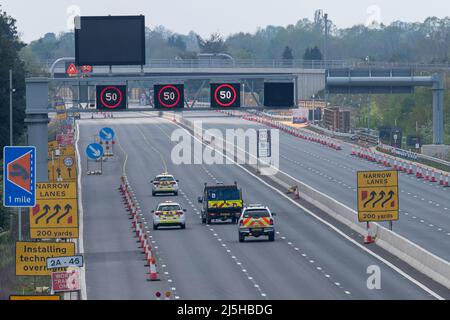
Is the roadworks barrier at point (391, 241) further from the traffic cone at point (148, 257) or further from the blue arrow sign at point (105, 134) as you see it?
the blue arrow sign at point (105, 134)

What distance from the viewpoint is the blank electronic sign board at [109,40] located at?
4872 cm

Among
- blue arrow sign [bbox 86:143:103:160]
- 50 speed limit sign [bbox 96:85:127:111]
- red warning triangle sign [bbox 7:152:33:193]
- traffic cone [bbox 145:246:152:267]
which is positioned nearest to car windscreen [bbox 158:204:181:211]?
50 speed limit sign [bbox 96:85:127:111]

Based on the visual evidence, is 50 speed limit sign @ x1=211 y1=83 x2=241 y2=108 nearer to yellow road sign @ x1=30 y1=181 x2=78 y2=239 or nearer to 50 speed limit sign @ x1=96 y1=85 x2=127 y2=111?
50 speed limit sign @ x1=96 y1=85 x2=127 y2=111

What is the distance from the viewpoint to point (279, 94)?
51.5 meters

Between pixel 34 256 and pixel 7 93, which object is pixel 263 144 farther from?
pixel 34 256

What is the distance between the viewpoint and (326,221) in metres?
58.3

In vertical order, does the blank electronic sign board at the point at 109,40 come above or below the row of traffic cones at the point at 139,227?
above

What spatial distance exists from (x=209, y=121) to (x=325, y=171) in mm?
66390

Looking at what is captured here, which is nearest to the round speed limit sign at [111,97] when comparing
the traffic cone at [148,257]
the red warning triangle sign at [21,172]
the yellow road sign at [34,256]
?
the traffic cone at [148,257]

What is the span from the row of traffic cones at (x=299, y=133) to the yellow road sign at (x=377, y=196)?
73.9m

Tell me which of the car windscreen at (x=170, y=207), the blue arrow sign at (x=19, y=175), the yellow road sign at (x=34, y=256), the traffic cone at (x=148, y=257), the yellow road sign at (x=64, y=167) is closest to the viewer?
the blue arrow sign at (x=19, y=175)

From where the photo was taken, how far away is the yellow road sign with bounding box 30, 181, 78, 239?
94.0ft

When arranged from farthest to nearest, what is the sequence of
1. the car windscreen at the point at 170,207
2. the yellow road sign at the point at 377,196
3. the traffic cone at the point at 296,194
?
the traffic cone at the point at 296,194 → the car windscreen at the point at 170,207 → the yellow road sign at the point at 377,196

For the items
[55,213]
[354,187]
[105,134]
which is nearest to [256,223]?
[55,213]
